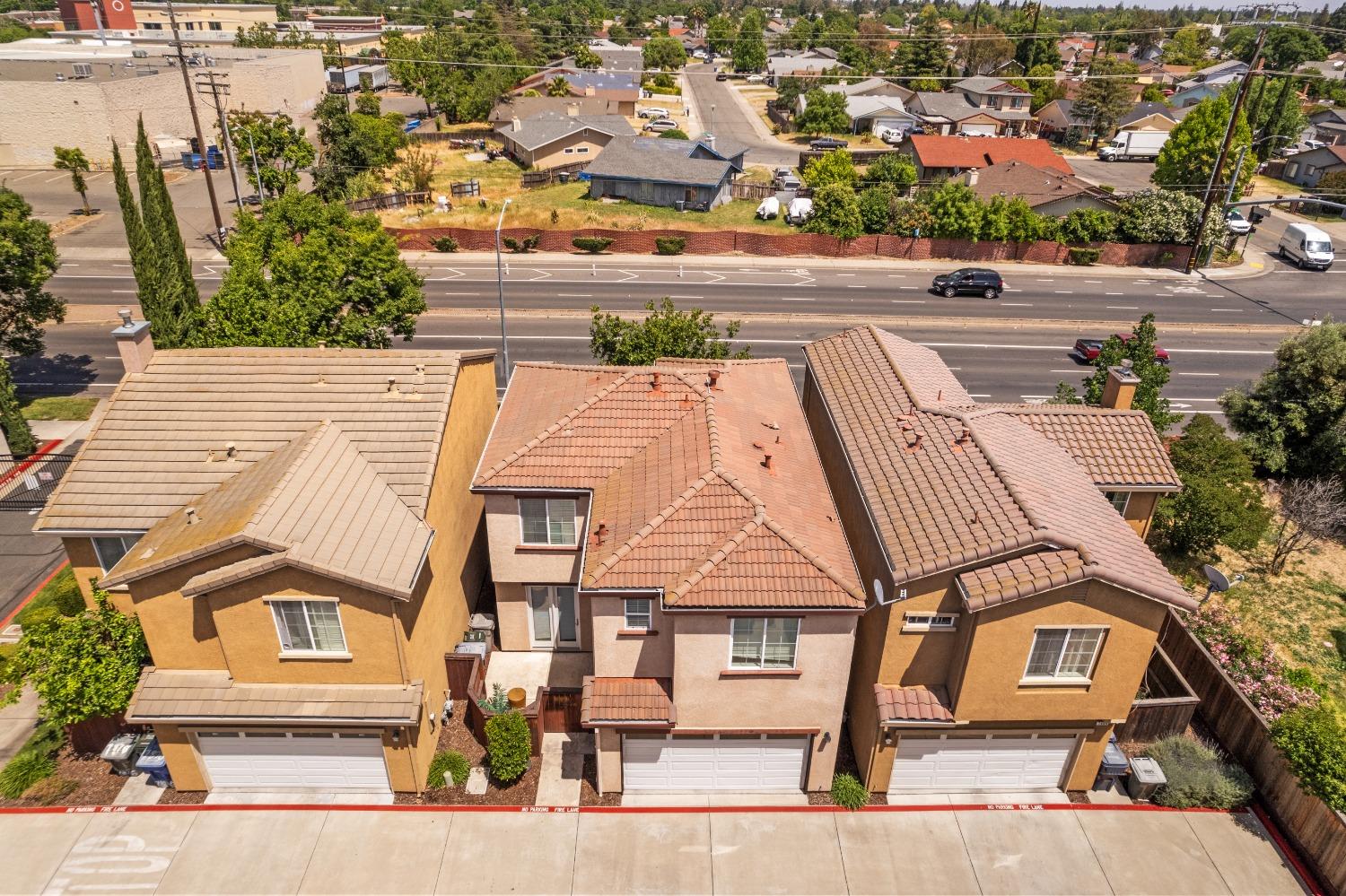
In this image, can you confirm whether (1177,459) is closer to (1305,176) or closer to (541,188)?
(541,188)

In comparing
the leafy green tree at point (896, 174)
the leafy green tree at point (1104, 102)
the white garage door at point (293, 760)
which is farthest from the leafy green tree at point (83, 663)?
the leafy green tree at point (1104, 102)

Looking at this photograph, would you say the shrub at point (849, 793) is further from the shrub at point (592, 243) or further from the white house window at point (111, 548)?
the shrub at point (592, 243)

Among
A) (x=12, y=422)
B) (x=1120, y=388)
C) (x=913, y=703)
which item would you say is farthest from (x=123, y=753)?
(x=1120, y=388)

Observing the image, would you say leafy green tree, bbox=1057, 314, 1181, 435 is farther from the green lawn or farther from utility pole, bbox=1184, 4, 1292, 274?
the green lawn

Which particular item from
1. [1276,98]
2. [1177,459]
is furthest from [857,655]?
[1276,98]

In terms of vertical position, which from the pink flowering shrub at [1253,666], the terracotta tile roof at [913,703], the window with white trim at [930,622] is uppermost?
the window with white trim at [930,622]

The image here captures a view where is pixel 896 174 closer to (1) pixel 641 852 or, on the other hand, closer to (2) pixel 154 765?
(1) pixel 641 852

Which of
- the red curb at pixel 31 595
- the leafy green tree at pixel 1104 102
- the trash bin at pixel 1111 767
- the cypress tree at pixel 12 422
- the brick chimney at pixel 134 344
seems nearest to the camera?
the trash bin at pixel 1111 767
